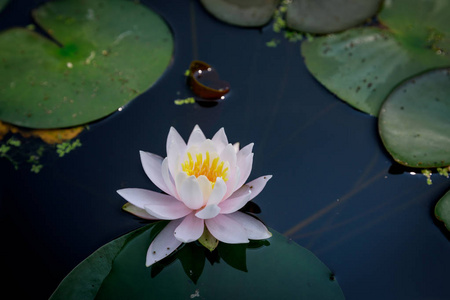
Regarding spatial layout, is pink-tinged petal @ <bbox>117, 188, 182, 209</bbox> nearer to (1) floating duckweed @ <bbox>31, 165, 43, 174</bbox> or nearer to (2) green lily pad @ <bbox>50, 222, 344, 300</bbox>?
(2) green lily pad @ <bbox>50, 222, 344, 300</bbox>

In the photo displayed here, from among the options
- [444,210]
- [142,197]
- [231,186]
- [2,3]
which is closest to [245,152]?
[231,186]

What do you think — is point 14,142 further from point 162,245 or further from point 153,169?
point 162,245

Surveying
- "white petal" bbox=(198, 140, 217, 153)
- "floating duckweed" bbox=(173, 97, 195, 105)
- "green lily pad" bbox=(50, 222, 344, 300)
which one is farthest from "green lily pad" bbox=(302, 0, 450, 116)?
"green lily pad" bbox=(50, 222, 344, 300)

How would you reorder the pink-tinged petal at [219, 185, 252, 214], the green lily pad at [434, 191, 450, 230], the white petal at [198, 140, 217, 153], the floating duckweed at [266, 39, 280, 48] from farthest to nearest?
the floating duckweed at [266, 39, 280, 48], the green lily pad at [434, 191, 450, 230], the white petal at [198, 140, 217, 153], the pink-tinged petal at [219, 185, 252, 214]

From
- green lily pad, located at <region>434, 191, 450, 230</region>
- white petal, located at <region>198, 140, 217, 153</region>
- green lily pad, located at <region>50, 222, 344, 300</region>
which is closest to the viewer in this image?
green lily pad, located at <region>50, 222, 344, 300</region>

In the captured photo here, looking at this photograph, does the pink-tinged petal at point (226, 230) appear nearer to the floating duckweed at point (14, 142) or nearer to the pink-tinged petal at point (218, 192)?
the pink-tinged petal at point (218, 192)

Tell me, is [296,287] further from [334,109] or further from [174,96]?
Result: [174,96]
